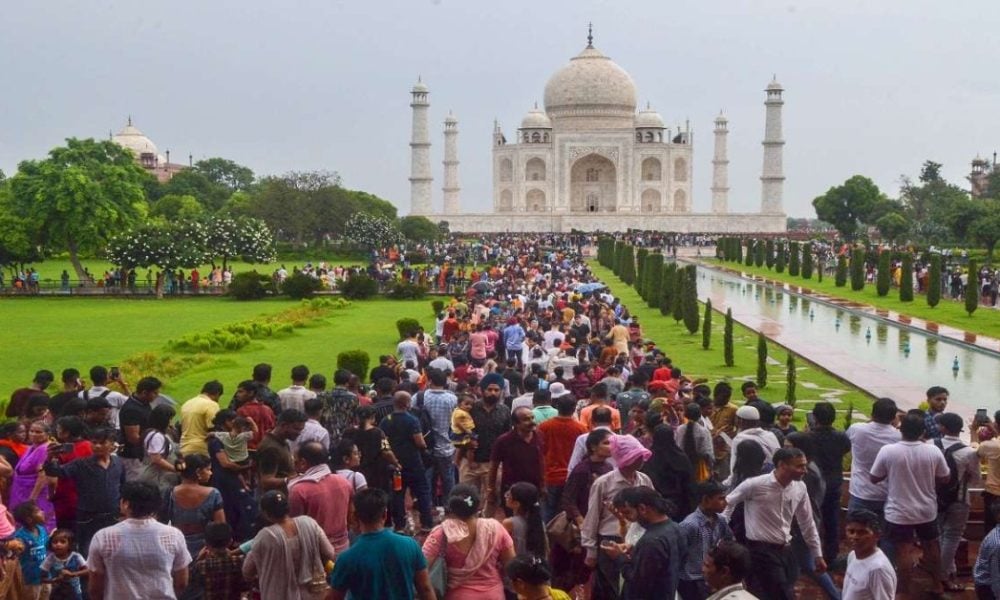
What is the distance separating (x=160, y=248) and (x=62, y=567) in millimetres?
20297

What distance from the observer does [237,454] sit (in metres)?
5.50

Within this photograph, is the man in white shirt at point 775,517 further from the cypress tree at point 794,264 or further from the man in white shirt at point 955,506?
the cypress tree at point 794,264

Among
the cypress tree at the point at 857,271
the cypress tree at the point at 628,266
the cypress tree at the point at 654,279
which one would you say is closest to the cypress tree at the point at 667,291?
the cypress tree at the point at 654,279

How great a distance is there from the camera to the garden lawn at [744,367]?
1117cm

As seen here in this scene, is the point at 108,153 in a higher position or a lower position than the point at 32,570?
higher

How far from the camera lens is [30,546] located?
4473 millimetres

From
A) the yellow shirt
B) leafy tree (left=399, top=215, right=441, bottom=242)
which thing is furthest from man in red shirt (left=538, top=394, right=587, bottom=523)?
leafy tree (left=399, top=215, right=441, bottom=242)

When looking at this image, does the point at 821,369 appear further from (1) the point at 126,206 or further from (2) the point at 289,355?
(1) the point at 126,206

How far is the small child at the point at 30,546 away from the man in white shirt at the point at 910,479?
353 cm

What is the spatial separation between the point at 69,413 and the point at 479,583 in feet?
11.0

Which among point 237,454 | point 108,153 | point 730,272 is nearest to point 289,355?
point 237,454

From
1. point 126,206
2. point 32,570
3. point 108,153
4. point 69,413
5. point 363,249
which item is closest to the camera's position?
point 32,570

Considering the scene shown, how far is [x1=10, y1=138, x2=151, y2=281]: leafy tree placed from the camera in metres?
26.5

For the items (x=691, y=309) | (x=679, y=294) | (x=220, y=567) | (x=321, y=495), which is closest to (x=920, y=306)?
(x=679, y=294)
